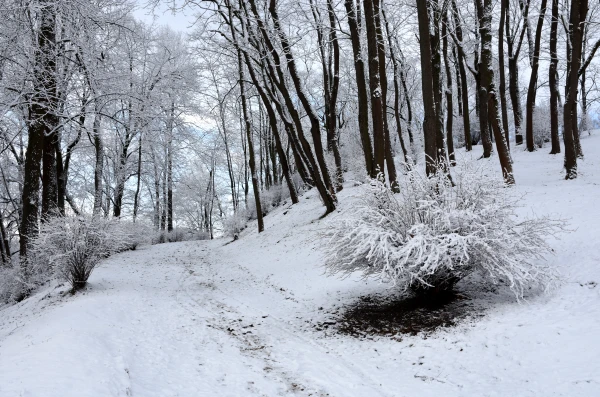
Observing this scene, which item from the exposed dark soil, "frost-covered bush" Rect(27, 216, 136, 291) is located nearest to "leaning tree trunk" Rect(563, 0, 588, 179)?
the exposed dark soil

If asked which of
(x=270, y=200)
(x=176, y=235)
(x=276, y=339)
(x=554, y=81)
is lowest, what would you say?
(x=176, y=235)

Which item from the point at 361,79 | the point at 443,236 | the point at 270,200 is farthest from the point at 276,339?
the point at 270,200

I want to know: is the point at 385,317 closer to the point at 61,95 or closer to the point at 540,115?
the point at 61,95

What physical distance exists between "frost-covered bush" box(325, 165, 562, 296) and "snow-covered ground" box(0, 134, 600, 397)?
0.58m

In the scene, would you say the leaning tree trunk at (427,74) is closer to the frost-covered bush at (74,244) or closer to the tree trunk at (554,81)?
the frost-covered bush at (74,244)

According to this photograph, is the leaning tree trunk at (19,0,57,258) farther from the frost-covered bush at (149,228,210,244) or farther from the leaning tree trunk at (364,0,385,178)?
the frost-covered bush at (149,228,210,244)

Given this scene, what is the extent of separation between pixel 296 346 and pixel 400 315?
1628 mm

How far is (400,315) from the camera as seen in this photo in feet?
18.6

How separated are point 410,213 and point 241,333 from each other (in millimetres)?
3107

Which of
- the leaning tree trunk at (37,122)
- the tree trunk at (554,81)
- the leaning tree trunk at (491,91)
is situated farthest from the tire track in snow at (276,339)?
the tree trunk at (554,81)

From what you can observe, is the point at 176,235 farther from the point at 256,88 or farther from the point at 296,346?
the point at 296,346

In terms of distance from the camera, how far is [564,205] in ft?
26.2

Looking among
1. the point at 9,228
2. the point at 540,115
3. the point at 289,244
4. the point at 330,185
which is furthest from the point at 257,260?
the point at 9,228

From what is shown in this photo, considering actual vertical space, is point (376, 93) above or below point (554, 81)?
below
